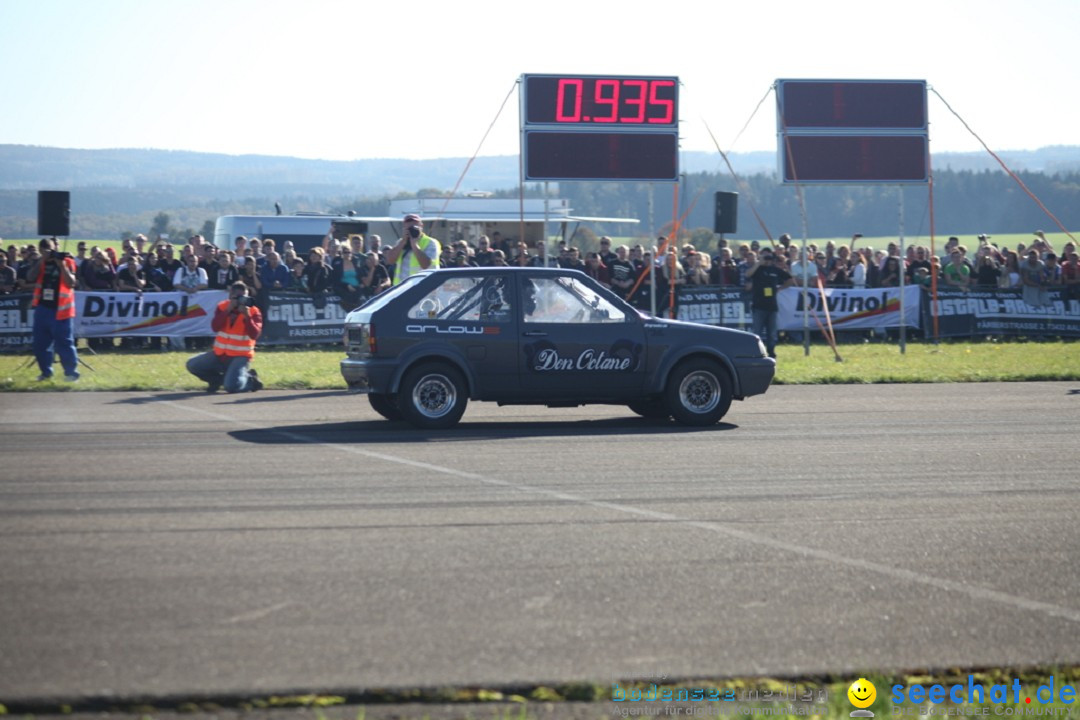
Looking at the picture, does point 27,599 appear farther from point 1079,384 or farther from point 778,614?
point 1079,384

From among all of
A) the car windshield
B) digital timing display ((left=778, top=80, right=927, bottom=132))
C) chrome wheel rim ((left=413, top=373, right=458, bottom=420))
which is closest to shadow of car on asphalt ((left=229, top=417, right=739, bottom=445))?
chrome wheel rim ((left=413, top=373, right=458, bottom=420))

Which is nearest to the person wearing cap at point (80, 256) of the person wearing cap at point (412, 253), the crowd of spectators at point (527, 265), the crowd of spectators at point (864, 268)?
the crowd of spectators at point (527, 265)

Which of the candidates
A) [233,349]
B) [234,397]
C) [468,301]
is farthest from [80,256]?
[468,301]

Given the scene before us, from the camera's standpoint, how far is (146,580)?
259 inches

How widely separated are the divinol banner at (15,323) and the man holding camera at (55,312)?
4.93 m

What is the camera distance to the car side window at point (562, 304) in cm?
1330

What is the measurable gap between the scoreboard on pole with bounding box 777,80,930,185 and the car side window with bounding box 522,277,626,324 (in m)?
9.72

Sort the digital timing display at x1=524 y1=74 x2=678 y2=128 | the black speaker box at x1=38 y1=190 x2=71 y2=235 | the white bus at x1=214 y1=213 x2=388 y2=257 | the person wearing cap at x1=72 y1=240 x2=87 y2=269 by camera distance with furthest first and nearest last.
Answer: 1. the white bus at x1=214 y1=213 x2=388 y2=257
2. the person wearing cap at x1=72 y1=240 x2=87 y2=269
3. the digital timing display at x1=524 y1=74 x2=678 y2=128
4. the black speaker box at x1=38 y1=190 x2=71 y2=235

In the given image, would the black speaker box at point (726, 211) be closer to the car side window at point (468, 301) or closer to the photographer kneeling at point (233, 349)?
the photographer kneeling at point (233, 349)

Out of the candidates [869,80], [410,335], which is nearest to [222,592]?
[410,335]

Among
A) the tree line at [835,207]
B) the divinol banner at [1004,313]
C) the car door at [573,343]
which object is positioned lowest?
the car door at [573,343]

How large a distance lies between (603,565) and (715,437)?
5.57 metres

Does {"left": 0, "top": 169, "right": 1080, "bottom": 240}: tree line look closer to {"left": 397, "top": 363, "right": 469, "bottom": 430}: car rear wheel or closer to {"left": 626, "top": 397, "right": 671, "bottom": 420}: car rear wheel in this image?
{"left": 626, "top": 397, "right": 671, "bottom": 420}: car rear wheel

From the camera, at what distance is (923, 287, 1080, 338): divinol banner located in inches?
1058
